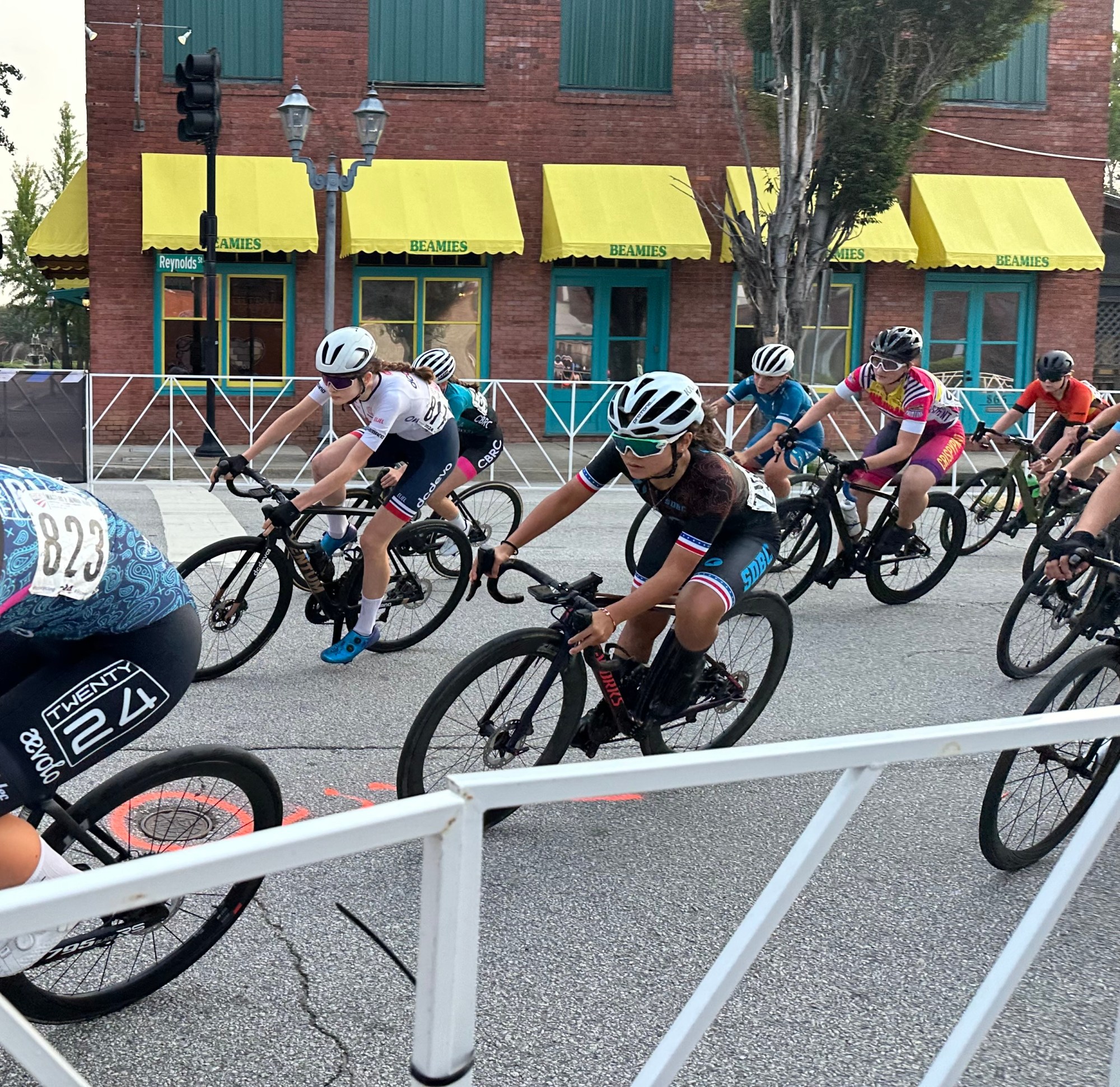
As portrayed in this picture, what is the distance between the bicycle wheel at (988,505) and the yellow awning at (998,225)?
435 inches

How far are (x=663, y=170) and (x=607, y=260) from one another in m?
1.68

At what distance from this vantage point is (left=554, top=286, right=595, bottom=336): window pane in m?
22.2

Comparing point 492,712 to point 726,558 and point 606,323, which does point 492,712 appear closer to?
point 726,558

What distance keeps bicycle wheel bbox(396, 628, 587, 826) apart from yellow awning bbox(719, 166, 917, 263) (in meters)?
17.2

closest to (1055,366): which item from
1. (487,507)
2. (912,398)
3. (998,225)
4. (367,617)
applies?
(912,398)

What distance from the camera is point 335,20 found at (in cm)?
2105

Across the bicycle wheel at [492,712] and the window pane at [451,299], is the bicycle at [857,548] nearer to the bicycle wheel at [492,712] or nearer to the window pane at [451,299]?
the bicycle wheel at [492,712]

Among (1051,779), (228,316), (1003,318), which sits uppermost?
(1003,318)

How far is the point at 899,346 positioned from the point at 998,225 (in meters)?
13.9

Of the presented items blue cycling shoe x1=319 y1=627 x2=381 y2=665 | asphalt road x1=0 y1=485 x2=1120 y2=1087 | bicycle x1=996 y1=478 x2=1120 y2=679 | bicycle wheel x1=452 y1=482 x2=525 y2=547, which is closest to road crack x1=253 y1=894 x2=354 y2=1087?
asphalt road x1=0 y1=485 x2=1120 y2=1087

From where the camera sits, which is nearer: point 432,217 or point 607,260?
point 432,217

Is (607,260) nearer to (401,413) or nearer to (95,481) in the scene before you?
(95,481)

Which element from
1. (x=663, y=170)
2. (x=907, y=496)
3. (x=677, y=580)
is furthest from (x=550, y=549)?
(x=663, y=170)

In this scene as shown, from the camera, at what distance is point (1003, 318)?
76.0 feet
